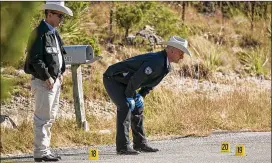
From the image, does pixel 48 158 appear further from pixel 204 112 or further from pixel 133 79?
pixel 204 112

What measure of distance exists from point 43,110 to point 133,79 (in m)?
0.98

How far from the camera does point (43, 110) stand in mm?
7355

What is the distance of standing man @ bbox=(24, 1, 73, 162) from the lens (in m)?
7.09

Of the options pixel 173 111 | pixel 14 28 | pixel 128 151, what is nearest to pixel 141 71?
pixel 128 151

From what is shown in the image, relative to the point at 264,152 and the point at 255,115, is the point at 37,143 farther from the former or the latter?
the point at 255,115

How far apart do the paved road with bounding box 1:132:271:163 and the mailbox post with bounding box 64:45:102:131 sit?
0.97m

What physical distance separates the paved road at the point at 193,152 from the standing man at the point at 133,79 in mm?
295

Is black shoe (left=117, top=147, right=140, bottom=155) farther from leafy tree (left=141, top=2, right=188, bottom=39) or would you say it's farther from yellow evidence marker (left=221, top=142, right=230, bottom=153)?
leafy tree (left=141, top=2, right=188, bottom=39)

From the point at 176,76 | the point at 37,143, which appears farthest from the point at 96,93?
the point at 37,143

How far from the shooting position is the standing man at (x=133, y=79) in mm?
7695

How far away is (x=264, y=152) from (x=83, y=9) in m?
7.02

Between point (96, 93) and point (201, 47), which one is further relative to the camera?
point (201, 47)

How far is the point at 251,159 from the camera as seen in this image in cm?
825

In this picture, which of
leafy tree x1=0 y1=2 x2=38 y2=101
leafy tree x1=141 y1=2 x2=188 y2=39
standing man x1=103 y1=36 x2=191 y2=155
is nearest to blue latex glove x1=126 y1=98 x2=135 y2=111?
standing man x1=103 y1=36 x2=191 y2=155
